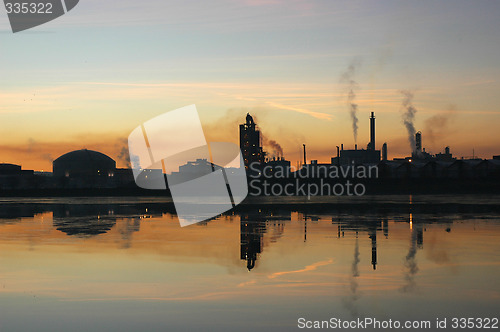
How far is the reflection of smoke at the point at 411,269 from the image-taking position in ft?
45.3

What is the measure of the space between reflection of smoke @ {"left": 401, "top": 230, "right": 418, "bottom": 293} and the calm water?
1.1 inches

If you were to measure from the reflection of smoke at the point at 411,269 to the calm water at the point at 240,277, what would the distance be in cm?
3

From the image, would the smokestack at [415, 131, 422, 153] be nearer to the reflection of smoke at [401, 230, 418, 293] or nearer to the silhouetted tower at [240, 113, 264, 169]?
the silhouetted tower at [240, 113, 264, 169]

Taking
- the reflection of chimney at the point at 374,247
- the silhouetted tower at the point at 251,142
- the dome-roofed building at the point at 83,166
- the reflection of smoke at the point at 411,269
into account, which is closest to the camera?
the reflection of smoke at the point at 411,269

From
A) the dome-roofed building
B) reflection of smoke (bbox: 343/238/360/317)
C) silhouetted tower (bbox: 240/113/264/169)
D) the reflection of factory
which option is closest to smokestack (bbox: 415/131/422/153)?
silhouetted tower (bbox: 240/113/264/169)

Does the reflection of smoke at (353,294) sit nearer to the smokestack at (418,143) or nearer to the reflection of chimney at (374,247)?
the reflection of chimney at (374,247)

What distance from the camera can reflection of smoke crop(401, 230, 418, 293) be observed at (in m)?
13.8

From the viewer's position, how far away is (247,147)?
158m

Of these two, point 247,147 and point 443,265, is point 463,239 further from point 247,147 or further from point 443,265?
point 247,147

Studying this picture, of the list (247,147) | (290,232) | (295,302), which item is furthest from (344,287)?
(247,147)

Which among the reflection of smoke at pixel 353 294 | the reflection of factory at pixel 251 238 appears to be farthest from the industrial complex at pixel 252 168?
the reflection of smoke at pixel 353 294

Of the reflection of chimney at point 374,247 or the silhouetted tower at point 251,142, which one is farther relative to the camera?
the silhouetted tower at point 251,142
